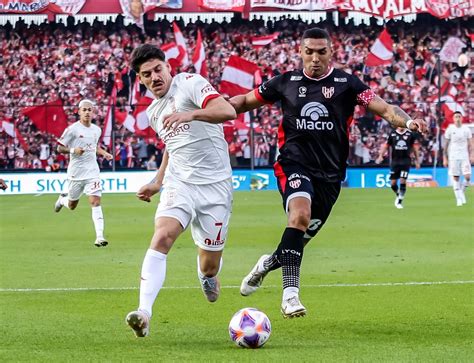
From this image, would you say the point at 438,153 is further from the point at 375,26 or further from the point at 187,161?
the point at 187,161

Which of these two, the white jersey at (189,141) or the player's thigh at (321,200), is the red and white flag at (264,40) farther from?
the white jersey at (189,141)

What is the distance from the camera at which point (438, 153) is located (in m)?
39.9

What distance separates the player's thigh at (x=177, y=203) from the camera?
8.45 metres

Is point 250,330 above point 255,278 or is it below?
above

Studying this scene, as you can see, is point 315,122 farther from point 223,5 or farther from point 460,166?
point 223,5

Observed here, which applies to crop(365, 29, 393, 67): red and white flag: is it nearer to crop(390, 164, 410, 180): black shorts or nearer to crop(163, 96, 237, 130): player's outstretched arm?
crop(390, 164, 410, 180): black shorts

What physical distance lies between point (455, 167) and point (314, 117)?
20.8 meters

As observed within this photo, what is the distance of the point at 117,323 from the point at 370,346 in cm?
247

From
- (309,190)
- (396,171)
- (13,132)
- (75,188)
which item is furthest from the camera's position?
(13,132)

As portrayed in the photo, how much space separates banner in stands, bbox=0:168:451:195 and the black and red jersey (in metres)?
27.6

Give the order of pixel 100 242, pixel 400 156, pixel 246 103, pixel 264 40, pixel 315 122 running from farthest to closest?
1. pixel 264 40
2. pixel 400 156
3. pixel 100 242
4. pixel 246 103
5. pixel 315 122

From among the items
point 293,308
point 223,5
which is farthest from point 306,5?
point 293,308

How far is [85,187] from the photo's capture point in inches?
776

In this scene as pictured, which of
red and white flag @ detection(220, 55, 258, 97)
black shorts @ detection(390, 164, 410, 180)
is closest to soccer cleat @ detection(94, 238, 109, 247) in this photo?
black shorts @ detection(390, 164, 410, 180)
